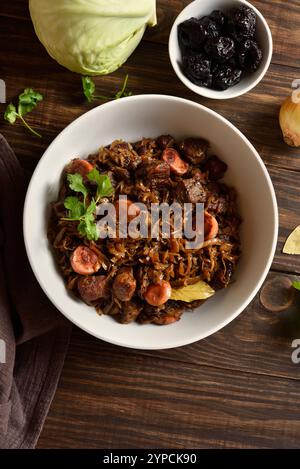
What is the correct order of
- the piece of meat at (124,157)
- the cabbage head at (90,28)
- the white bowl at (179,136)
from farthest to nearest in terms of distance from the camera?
1. the piece of meat at (124,157)
2. the white bowl at (179,136)
3. the cabbage head at (90,28)

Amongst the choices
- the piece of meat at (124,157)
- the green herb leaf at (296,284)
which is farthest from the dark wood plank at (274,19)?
the green herb leaf at (296,284)

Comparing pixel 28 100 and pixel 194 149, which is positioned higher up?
pixel 28 100

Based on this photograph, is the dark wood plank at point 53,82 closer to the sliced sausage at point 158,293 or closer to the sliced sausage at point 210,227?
the sliced sausage at point 210,227

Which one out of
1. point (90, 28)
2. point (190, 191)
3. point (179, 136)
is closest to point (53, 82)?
point (90, 28)

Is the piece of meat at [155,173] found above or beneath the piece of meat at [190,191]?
above

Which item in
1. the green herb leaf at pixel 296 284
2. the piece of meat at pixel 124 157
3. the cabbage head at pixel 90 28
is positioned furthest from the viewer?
the green herb leaf at pixel 296 284

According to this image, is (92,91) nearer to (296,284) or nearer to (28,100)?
(28,100)

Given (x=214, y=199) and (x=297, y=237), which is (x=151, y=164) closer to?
(x=214, y=199)
